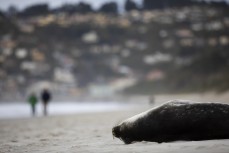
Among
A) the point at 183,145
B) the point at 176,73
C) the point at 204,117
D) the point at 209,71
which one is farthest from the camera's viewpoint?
the point at 176,73

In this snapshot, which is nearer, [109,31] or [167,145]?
[167,145]

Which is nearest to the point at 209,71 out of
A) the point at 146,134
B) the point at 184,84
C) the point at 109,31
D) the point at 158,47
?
the point at 184,84

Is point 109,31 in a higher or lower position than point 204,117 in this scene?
higher

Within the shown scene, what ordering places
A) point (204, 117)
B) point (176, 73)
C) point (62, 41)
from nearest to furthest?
point (204, 117), point (176, 73), point (62, 41)

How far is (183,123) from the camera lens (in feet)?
22.5

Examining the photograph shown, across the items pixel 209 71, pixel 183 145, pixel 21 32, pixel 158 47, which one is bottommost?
pixel 183 145

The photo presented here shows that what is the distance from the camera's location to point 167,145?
20.4ft

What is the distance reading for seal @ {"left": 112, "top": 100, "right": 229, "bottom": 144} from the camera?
22.3 ft

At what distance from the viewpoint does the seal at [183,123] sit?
6793 millimetres

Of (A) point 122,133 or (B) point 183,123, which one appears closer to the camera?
(B) point 183,123

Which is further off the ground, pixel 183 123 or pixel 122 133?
pixel 183 123

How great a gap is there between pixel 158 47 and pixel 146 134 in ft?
536

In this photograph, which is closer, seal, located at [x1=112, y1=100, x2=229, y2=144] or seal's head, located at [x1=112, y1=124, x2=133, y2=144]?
seal, located at [x1=112, y1=100, x2=229, y2=144]

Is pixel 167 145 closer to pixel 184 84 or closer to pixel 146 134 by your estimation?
pixel 146 134
